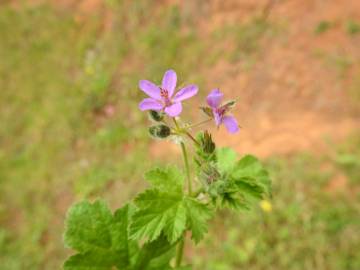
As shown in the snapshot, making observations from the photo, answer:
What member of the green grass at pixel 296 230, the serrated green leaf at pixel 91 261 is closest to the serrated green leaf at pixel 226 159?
the serrated green leaf at pixel 91 261

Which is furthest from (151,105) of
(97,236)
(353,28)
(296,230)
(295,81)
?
(353,28)

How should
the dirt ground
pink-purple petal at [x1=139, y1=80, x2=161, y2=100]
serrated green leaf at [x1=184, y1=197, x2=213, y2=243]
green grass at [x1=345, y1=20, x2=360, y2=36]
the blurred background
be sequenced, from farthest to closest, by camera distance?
1. green grass at [x1=345, y1=20, x2=360, y2=36]
2. the dirt ground
3. the blurred background
4. pink-purple petal at [x1=139, y1=80, x2=161, y2=100]
5. serrated green leaf at [x1=184, y1=197, x2=213, y2=243]

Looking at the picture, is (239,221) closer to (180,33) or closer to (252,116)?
(252,116)

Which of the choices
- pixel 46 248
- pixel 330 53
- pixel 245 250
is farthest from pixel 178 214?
pixel 330 53

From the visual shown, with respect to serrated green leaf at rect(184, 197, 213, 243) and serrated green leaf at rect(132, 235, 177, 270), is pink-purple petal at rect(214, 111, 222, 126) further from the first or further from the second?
serrated green leaf at rect(132, 235, 177, 270)

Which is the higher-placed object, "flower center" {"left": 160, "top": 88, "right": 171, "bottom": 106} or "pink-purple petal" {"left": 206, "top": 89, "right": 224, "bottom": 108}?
"flower center" {"left": 160, "top": 88, "right": 171, "bottom": 106}

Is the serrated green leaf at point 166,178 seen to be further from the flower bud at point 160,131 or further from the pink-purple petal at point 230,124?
the pink-purple petal at point 230,124

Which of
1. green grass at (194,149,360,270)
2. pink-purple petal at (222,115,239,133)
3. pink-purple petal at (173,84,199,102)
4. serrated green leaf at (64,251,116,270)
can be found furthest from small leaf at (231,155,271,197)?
green grass at (194,149,360,270)

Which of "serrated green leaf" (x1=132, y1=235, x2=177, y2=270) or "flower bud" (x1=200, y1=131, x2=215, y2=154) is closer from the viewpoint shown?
"flower bud" (x1=200, y1=131, x2=215, y2=154)


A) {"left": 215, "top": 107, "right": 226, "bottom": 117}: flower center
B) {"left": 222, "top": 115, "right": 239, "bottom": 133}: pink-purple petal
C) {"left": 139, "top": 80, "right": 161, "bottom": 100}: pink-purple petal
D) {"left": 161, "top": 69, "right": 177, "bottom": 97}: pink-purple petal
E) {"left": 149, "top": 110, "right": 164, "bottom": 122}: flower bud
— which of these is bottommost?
{"left": 222, "top": 115, "right": 239, "bottom": 133}: pink-purple petal
